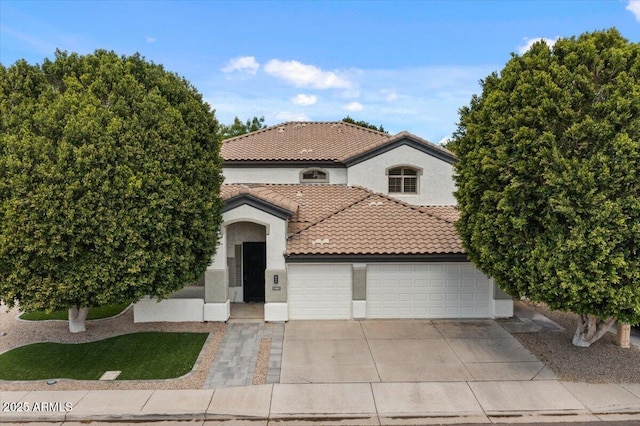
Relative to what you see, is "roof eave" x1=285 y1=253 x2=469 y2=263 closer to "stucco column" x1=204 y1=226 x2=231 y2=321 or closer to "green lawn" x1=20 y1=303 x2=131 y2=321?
"stucco column" x1=204 y1=226 x2=231 y2=321

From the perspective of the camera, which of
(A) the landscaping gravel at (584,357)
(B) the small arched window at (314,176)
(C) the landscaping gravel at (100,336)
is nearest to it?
(C) the landscaping gravel at (100,336)

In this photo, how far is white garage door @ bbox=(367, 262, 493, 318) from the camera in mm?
14539

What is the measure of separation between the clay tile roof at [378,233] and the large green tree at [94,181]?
15.9 ft

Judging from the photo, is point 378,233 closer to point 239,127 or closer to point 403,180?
point 403,180

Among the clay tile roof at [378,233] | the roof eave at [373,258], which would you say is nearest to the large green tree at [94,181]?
→ the roof eave at [373,258]

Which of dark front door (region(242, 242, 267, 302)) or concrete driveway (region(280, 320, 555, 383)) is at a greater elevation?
dark front door (region(242, 242, 267, 302))

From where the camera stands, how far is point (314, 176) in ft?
65.9

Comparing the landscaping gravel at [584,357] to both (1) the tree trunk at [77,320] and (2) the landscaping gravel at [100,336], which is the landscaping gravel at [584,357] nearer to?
(2) the landscaping gravel at [100,336]

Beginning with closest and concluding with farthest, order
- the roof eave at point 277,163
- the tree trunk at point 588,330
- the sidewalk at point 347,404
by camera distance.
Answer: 1. the sidewalk at point 347,404
2. the tree trunk at point 588,330
3. the roof eave at point 277,163

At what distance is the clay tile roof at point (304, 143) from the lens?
19.7 metres

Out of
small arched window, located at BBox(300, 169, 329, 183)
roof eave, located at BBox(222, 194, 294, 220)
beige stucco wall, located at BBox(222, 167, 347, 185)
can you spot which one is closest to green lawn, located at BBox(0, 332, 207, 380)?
roof eave, located at BBox(222, 194, 294, 220)

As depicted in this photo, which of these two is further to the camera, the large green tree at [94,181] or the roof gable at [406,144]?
the roof gable at [406,144]

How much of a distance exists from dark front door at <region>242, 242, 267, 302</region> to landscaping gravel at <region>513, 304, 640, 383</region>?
930cm

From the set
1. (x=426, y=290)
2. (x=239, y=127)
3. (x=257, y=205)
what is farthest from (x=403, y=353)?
(x=239, y=127)
